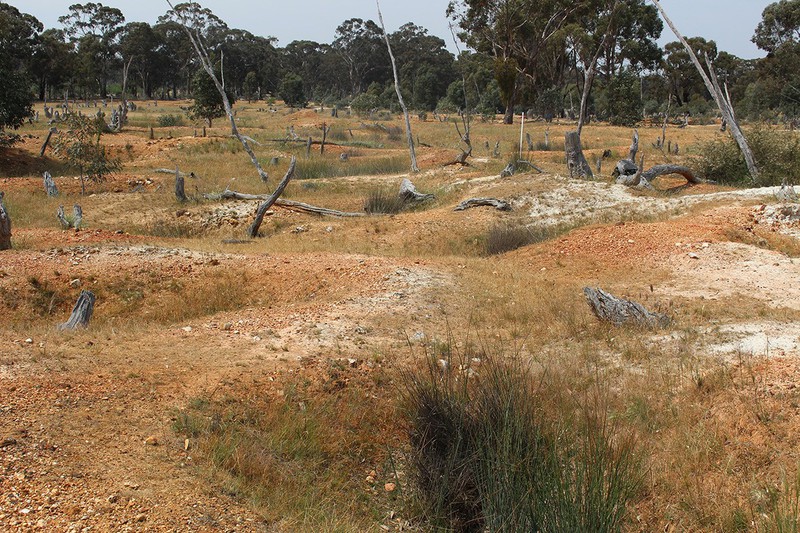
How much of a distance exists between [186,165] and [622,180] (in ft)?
48.9

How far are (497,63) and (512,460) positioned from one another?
38.8m

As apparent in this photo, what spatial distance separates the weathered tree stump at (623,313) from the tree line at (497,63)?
20347 millimetres

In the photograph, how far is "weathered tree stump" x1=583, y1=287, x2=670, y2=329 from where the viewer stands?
739 cm

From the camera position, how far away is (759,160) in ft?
53.3

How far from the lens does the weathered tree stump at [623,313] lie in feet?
24.2

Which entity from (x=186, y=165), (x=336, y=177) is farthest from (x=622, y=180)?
(x=186, y=165)

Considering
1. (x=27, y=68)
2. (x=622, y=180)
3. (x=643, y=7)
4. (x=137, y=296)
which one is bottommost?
(x=137, y=296)

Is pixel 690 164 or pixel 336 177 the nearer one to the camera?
pixel 690 164

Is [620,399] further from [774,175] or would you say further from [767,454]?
[774,175]

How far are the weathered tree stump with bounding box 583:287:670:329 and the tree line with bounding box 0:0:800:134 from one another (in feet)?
66.8

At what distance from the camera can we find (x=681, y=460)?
4750 millimetres

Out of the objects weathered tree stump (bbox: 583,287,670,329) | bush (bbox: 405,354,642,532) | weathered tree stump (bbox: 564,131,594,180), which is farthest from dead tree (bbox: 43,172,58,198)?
bush (bbox: 405,354,642,532)

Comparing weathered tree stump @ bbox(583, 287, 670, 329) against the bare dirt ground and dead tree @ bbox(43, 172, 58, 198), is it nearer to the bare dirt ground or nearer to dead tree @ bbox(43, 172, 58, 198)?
the bare dirt ground

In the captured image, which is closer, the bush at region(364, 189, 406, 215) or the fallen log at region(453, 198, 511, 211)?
the fallen log at region(453, 198, 511, 211)
